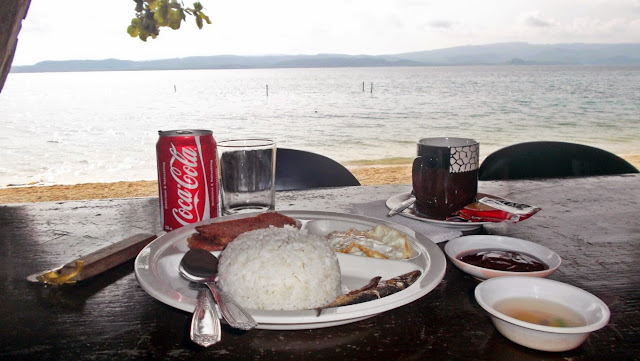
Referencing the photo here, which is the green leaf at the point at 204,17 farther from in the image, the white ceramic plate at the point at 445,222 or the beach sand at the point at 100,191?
the beach sand at the point at 100,191

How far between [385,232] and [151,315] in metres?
0.52

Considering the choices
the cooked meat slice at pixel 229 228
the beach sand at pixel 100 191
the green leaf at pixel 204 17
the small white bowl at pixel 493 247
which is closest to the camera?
the small white bowl at pixel 493 247

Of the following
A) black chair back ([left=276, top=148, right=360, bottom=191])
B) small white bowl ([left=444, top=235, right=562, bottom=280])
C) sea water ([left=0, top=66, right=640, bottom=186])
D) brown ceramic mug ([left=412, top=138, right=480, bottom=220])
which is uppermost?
brown ceramic mug ([left=412, top=138, right=480, bottom=220])

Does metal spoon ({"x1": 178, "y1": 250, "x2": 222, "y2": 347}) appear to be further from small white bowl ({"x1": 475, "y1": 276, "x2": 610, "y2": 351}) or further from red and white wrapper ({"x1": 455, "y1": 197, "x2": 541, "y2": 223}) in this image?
red and white wrapper ({"x1": 455, "y1": 197, "x2": 541, "y2": 223})

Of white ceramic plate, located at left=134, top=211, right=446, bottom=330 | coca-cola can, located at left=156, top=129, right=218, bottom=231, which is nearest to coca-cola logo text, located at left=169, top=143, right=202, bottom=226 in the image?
coca-cola can, located at left=156, top=129, right=218, bottom=231

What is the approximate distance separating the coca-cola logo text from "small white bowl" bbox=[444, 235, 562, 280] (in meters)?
0.66

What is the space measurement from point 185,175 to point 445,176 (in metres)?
0.69

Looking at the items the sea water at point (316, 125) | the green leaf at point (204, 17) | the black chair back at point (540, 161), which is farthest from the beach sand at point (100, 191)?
the green leaf at point (204, 17)

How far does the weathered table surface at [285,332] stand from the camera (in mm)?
729

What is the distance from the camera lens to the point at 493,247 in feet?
3.58

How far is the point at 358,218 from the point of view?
1205 mm

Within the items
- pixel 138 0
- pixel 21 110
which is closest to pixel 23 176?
pixel 138 0

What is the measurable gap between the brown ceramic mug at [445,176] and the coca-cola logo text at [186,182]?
0.60m

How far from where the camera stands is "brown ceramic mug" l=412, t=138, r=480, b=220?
1.24 meters
